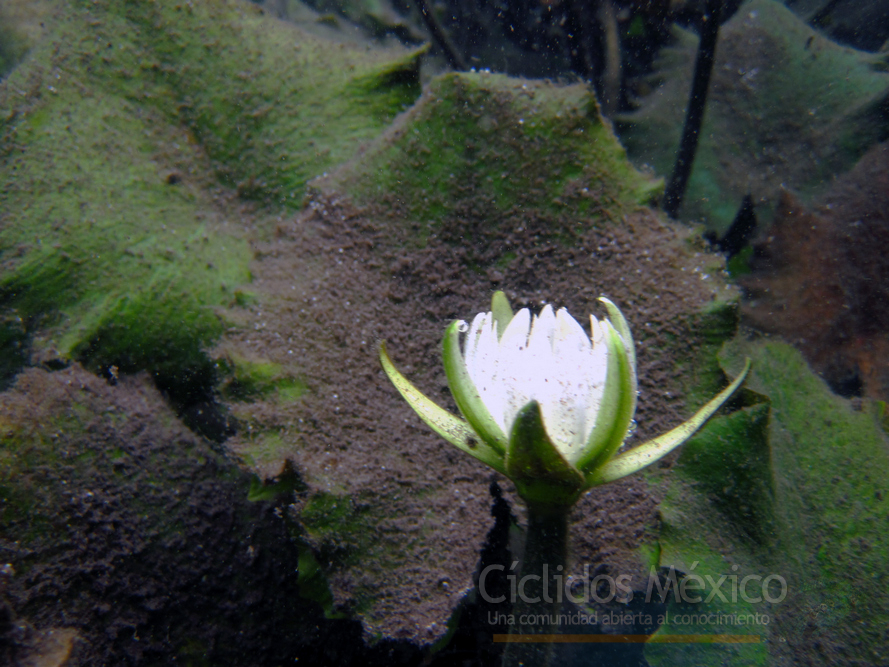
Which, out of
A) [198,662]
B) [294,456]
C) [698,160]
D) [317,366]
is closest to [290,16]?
[698,160]

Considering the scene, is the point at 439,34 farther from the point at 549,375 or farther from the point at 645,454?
the point at 645,454

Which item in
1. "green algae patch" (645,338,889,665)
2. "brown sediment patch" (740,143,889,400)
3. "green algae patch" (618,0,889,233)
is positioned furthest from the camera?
"green algae patch" (618,0,889,233)

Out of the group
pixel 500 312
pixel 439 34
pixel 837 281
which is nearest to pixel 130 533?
pixel 500 312

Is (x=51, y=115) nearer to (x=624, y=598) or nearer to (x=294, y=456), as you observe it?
(x=294, y=456)

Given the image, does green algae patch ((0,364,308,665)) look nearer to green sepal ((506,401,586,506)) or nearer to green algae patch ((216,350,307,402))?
green algae patch ((216,350,307,402))

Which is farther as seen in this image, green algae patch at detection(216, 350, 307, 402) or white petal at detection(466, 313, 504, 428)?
green algae patch at detection(216, 350, 307, 402)

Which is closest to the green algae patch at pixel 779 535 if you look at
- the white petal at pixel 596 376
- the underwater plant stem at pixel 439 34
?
the white petal at pixel 596 376

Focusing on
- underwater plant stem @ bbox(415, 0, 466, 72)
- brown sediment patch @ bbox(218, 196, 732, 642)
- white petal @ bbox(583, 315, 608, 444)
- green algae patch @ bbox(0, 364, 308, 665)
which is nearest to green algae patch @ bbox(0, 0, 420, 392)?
green algae patch @ bbox(0, 364, 308, 665)
